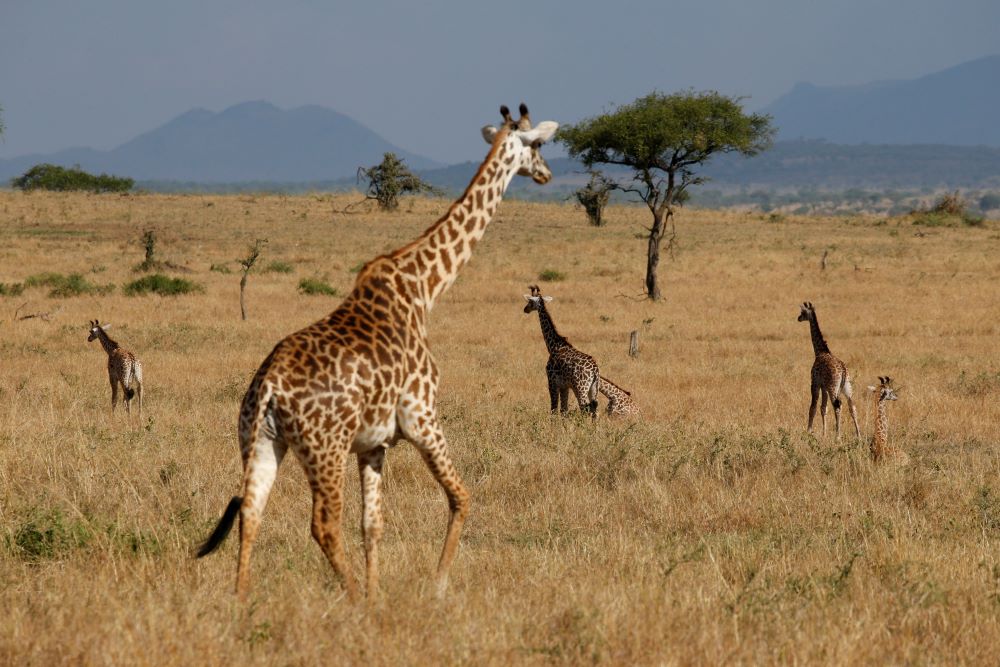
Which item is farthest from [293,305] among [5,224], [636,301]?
[5,224]

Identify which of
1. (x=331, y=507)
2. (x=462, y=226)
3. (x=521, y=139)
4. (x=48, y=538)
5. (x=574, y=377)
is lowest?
(x=48, y=538)

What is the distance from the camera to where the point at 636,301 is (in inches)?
1137

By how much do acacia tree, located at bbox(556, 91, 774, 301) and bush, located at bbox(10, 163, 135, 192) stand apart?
6638 cm

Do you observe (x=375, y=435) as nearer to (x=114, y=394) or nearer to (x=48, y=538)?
(x=48, y=538)

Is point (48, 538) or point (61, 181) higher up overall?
point (61, 181)

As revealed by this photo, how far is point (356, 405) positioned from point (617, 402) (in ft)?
26.2

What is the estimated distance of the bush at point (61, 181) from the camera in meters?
91.6

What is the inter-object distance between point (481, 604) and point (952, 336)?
17708 millimetres

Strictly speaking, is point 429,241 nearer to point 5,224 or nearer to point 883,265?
point 883,265

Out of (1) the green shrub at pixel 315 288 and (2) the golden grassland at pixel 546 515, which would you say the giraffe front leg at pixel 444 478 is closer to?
(2) the golden grassland at pixel 546 515

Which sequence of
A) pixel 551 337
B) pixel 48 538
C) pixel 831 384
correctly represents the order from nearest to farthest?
pixel 48 538 < pixel 831 384 < pixel 551 337

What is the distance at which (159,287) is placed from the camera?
91.2 ft

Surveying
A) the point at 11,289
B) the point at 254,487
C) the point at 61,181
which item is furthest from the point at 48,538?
the point at 61,181

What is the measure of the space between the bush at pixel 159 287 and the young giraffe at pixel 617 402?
1694 cm
